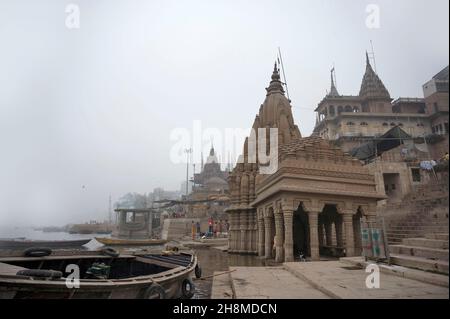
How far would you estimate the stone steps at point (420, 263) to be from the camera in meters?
6.12

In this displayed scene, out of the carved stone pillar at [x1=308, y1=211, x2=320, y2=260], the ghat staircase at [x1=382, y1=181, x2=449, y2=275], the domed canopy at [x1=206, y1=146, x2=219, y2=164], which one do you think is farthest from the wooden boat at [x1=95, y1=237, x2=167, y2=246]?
the domed canopy at [x1=206, y1=146, x2=219, y2=164]

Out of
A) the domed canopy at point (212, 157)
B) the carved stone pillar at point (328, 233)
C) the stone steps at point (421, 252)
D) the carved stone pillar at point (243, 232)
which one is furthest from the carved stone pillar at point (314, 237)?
the domed canopy at point (212, 157)

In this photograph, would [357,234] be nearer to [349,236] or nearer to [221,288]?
[349,236]

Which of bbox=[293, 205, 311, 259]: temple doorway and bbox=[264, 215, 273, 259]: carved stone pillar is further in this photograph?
bbox=[293, 205, 311, 259]: temple doorway

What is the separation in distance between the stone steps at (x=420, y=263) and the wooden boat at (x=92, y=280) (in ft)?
19.3

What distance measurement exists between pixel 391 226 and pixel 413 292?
29.6 ft

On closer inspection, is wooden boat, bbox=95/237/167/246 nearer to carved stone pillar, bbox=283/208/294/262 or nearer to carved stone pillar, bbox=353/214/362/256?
carved stone pillar, bbox=283/208/294/262

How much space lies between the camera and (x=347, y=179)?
15.3 metres

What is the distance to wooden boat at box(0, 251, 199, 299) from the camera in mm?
4938

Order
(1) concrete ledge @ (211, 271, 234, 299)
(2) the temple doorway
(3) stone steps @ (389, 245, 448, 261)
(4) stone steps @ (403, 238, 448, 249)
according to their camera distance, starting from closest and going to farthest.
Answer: (3) stone steps @ (389, 245, 448, 261) → (4) stone steps @ (403, 238, 448, 249) → (1) concrete ledge @ (211, 271, 234, 299) → (2) the temple doorway

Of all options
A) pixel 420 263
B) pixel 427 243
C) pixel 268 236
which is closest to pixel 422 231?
pixel 427 243

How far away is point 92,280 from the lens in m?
5.79

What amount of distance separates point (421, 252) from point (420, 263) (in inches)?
36.8

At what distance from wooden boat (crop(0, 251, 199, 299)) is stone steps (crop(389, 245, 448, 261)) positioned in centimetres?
638
